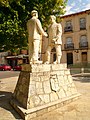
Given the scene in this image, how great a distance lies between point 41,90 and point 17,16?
4.91 m

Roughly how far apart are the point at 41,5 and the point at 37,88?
556 centimetres

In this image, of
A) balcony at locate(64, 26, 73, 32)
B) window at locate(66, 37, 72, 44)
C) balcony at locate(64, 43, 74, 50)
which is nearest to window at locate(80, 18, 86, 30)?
balcony at locate(64, 26, 73, 32)

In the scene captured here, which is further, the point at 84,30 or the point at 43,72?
the point at 84,30

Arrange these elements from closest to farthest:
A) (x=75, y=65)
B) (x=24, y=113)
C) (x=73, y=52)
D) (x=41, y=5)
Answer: (x=24, y=113) < (x=41, y=5) < (x=75, y=65) < (x=73, y=52)

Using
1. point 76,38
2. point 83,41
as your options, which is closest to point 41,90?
point 83,41

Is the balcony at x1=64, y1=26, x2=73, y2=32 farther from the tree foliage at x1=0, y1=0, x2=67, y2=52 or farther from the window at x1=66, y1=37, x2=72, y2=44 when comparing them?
the tree foliage at x1=0, y1=0, x2=67, y2=52

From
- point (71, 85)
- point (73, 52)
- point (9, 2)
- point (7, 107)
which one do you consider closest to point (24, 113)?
point (7, 107)

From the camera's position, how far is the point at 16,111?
5105mm

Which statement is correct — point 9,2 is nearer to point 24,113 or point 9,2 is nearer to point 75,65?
point 24,113

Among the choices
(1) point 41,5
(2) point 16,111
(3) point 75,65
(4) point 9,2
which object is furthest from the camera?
Answer: (3) point 75,65

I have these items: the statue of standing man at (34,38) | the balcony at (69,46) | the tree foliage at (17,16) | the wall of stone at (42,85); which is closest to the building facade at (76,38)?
the balcony at (69,46)

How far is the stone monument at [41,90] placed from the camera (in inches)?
192

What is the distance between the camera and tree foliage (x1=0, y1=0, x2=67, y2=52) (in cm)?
842

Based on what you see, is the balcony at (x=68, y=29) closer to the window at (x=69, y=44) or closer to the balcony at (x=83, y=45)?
the window at (x=69, y=44)
